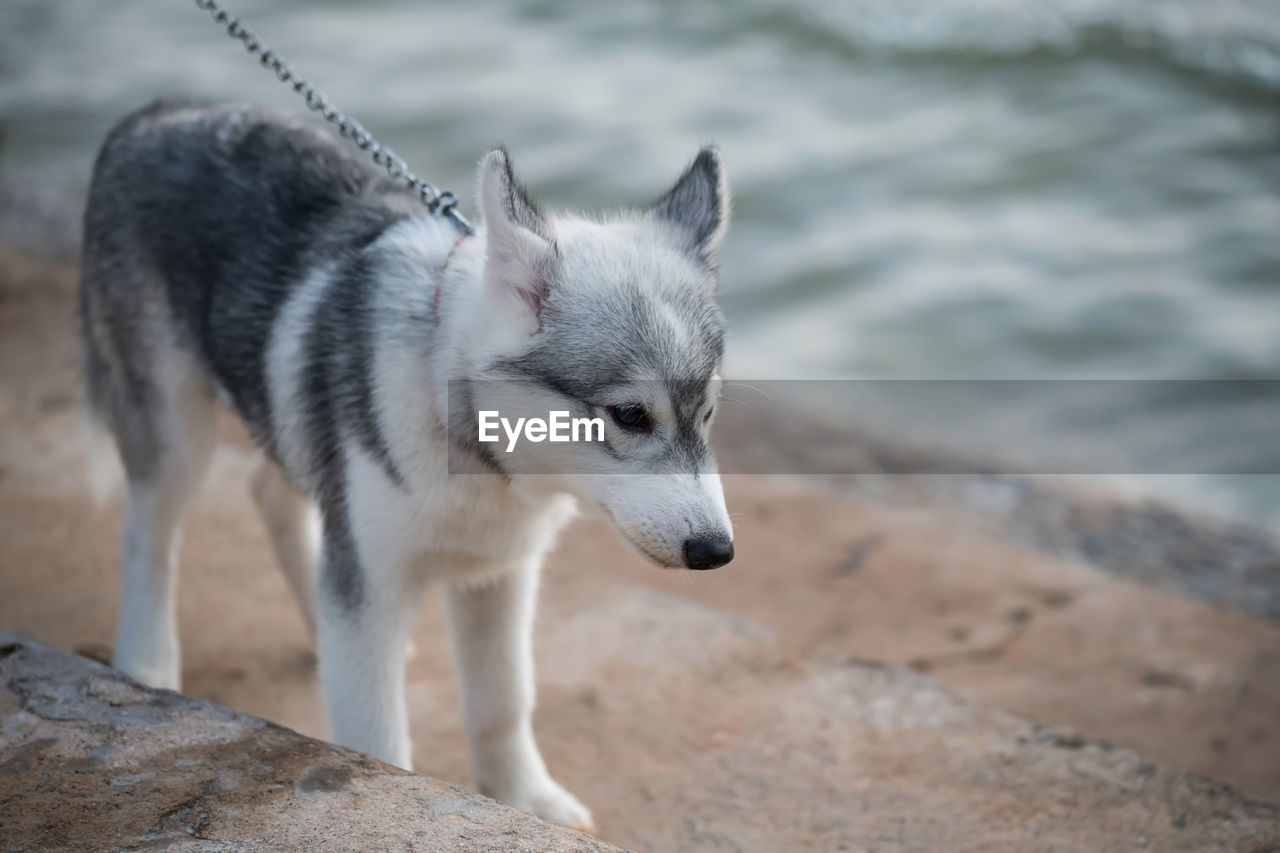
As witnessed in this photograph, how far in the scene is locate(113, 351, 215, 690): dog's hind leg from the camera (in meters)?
3.73

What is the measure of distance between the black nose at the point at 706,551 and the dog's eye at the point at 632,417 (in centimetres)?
28

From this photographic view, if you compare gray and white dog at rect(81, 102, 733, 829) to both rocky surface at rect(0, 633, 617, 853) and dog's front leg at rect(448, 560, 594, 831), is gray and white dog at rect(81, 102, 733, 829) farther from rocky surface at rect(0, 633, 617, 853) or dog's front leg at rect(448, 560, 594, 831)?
rocky surface at rect(0, 633, 617, 853)

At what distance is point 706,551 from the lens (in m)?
2.57

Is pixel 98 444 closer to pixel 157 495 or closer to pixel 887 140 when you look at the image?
pixel 157 495

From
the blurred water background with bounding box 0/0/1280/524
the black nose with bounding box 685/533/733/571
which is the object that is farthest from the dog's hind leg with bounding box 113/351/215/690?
the blurred water background with bounding box 0/0/1280/524

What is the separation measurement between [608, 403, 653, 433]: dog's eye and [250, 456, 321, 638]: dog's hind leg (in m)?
1.76

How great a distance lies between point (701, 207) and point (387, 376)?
34.1 inches

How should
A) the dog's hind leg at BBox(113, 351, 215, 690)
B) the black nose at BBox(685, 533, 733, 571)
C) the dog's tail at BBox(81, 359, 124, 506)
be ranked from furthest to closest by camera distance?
1. the dog's tail at BBox(81, 359, 124, 506)
2. the dog's hind leg at BBox(113, 351, 215, 690)
3. the black nose at BBox(685, 533, 733, 571)

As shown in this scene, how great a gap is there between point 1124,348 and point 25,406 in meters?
6.06

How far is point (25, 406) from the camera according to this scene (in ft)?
18.5

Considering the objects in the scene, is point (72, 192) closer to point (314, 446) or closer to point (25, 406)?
point (25, 406)

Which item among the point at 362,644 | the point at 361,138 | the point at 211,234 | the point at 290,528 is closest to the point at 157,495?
the point at 290,528

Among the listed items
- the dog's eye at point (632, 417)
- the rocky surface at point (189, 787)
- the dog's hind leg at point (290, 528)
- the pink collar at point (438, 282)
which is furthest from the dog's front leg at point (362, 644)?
the dog's hind leg at point (290, 528)

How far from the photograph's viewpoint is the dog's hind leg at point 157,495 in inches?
Answer: 147
